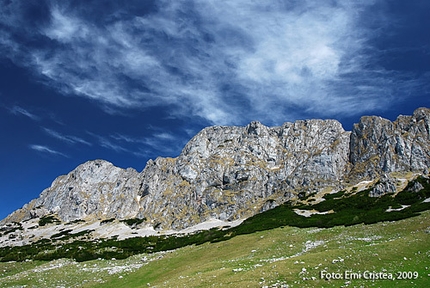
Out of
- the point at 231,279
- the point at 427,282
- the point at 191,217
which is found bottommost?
the point at 427,282

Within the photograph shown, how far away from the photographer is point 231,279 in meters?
24.7

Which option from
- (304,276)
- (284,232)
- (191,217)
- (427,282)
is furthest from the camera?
(191,217)

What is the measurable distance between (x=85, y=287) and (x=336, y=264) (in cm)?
3040

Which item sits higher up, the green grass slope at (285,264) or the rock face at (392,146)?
the rock face at (392,146)

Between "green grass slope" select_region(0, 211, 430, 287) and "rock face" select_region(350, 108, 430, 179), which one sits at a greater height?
"rock face" select_region(350, 108, 430, 179)

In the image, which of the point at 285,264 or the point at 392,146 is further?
the point at 392,146

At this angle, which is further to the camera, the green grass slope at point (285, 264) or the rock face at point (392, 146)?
the rock face at point (392, 146)

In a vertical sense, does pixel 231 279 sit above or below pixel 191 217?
below

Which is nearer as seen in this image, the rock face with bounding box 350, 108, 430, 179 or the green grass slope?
the green grass slope

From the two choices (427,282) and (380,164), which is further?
(380,164)

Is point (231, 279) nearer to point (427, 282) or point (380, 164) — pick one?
point (427, 282)

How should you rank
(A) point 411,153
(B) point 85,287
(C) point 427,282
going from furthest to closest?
(A) point 411,153
(B) point 85,287
(C) point 427,282

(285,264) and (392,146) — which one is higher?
(392,146)

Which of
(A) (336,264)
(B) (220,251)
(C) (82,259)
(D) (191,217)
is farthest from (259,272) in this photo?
(D) (191,217)
